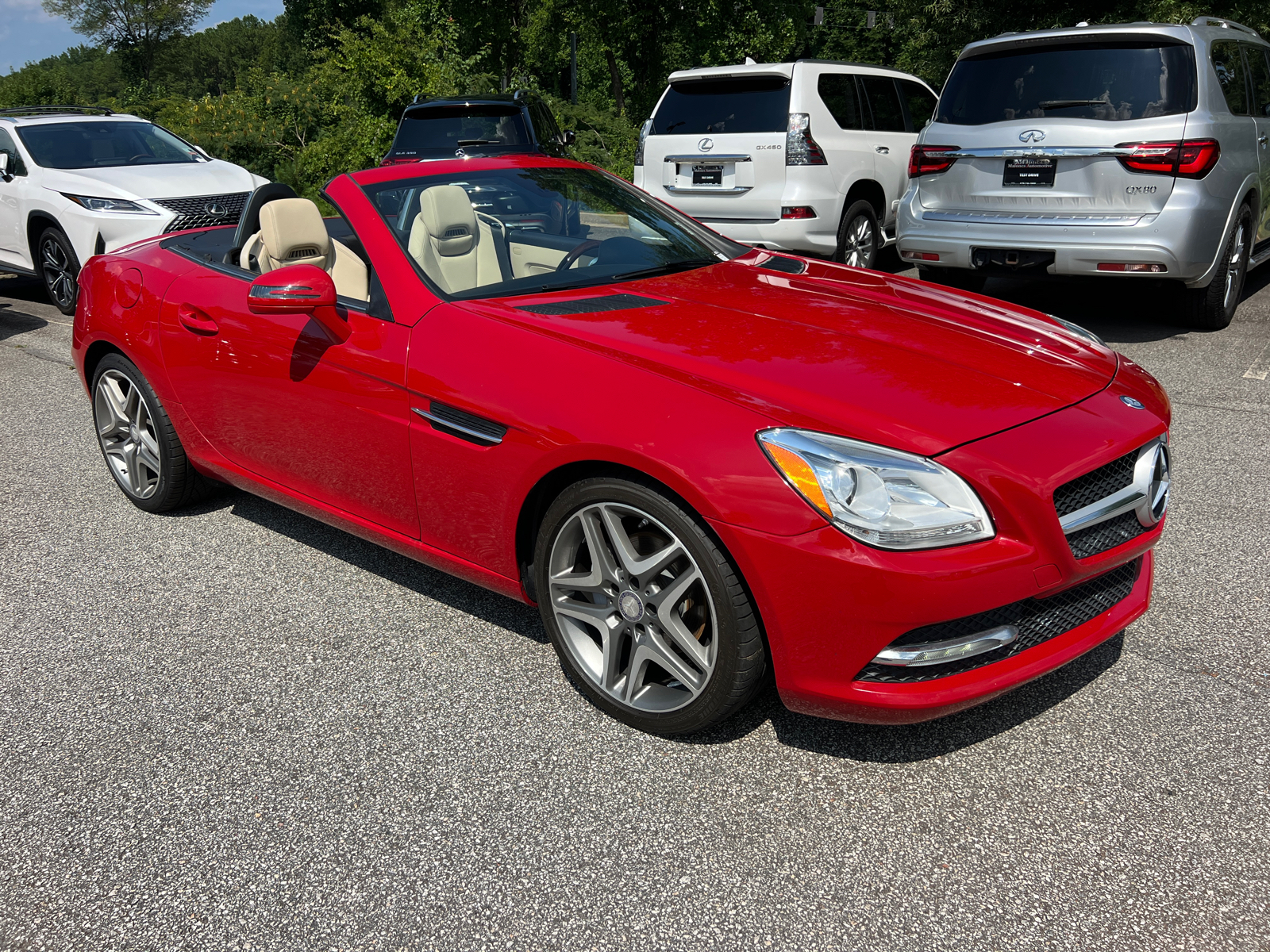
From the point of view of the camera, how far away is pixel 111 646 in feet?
11.4

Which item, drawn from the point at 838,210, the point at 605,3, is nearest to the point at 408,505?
the point at 838,210

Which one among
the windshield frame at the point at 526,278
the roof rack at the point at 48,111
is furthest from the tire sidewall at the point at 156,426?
the roof rack at the point at 48,111

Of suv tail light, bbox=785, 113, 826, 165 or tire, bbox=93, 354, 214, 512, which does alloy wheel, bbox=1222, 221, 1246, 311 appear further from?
tire, bbox=93, 354, 214, 512

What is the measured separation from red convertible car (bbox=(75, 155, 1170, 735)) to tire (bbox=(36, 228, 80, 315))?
610cm

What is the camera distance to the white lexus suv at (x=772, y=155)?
8.14 m

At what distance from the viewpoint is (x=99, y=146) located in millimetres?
9969

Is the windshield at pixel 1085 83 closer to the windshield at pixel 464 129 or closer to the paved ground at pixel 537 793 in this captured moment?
the paved ground at pixel 537 793

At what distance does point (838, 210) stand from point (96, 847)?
736 cm

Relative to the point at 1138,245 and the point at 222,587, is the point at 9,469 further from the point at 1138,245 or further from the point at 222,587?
the point at 1138,245

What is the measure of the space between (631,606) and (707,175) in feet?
20.7

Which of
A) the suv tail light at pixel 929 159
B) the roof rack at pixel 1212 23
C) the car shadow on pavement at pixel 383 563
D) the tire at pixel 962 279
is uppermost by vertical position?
the roof rack at pixel 1212 23

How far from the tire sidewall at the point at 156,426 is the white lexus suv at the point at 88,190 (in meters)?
4.89

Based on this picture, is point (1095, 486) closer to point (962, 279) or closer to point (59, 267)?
point (962, 279)

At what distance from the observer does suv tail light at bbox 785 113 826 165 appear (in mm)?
8086
